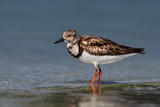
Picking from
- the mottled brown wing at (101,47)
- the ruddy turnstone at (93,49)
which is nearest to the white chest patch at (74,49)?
the ruddy turnstone at (93,49)

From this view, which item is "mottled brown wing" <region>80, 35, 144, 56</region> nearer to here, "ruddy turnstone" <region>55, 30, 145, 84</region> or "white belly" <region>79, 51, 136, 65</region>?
"ruddy turnstone" <region>55, 30, 145, 84</region>

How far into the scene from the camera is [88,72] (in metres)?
13.2

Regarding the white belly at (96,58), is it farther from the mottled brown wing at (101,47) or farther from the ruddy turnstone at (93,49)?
the mottled brown wing at (101,47)

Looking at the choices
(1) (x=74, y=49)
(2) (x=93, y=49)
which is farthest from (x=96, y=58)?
(1) (x=74, y=49)

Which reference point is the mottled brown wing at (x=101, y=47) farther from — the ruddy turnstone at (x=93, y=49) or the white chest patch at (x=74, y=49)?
the white chest patch at (x=74, y=49)

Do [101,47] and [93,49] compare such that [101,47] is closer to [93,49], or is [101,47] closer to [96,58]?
[93,49]

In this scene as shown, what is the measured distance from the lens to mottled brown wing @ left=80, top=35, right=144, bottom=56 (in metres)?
10.2

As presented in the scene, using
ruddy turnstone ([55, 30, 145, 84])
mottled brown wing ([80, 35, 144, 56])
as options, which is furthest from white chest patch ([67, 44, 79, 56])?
mottled brown wing ([80, 35, 144, 56])

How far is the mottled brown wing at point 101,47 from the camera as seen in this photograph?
10227 millimetres

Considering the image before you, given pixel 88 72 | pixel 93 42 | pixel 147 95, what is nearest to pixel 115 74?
pixel 88 72

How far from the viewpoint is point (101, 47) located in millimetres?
10406

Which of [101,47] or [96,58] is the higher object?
[101,47]

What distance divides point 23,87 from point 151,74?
644 cm

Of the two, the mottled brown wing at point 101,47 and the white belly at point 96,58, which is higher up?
the mottled brown wing at point 101,47
